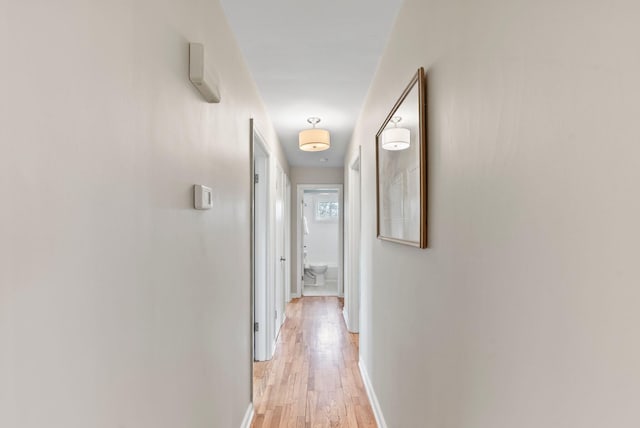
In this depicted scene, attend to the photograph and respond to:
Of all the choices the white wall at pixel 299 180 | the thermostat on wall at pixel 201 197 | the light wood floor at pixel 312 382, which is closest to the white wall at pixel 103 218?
the thermostat on wall at pixel 201 197

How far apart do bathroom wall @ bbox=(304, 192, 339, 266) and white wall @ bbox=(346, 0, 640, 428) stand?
743 cm

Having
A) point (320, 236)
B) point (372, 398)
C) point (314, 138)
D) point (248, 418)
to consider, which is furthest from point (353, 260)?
point (320, 236)

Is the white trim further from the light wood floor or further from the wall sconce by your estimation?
the wall sconce

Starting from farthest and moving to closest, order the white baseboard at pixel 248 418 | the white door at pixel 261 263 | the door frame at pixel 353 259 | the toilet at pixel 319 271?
the toilet at pixel 319 271 < the door frame at pixel 353 259 < the white door at pixel 261 263 < the white baseboard at pixel 248 418

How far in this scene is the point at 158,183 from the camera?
1.10 metres

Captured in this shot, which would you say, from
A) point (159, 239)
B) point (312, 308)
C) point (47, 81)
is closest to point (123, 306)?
point (159, 239)

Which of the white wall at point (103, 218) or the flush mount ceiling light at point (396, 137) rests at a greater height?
the flush mount ceiling light at point (396, 137)

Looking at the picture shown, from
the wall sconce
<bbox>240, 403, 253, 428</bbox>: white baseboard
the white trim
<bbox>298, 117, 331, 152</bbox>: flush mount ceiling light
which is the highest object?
<bbox>298, 117, 331, 152</bbox>: flush mount ceiling light

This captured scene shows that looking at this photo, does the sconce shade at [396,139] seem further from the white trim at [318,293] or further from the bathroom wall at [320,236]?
the bathroom wall at [320,236]

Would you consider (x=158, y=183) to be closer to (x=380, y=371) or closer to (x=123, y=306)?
(x=123, y=306)

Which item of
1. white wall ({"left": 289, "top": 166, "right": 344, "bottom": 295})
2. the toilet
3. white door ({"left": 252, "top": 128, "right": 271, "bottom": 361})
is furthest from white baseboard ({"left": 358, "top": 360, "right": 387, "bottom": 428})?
the toilet

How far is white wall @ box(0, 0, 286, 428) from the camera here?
59 centimetres

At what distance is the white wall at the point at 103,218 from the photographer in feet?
1.95

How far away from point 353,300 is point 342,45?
311 cm
